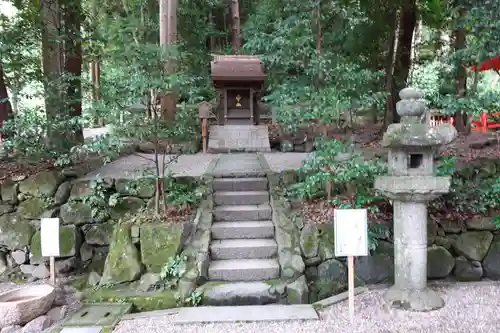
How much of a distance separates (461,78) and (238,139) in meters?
6.13

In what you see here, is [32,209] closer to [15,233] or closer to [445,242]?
[15,233]

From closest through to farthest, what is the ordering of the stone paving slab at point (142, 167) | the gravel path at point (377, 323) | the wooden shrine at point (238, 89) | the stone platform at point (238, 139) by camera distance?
the gravel path at point (377, 323)
the stone paving slab at point (142, 167)
the stone platform at point (238, 139)
the wooden shrine at point (238, 89)

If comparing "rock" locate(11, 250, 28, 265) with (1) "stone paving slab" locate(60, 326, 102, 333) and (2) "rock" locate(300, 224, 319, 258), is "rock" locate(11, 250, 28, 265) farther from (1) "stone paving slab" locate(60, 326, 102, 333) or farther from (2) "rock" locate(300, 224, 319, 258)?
(2) "rock" locate(300, 224, 319, 258)

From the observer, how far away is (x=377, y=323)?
3537mm

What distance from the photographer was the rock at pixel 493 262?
5016 millimetres

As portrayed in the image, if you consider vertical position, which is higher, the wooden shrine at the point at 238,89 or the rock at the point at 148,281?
the wooden shrine at the point at 238,89

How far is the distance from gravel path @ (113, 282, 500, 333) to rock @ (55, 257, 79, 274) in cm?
239

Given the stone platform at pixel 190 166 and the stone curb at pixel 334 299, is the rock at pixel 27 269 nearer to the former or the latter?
the stone platform at pixel 190 166

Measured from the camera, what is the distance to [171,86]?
188 inches

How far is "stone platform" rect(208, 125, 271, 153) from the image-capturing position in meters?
10.6

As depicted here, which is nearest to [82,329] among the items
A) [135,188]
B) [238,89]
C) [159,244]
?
[159,244]

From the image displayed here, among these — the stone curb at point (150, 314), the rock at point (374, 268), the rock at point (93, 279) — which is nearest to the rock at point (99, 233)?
the rock at point (93, 279)

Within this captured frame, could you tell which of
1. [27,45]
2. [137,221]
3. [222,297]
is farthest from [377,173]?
[27,45]

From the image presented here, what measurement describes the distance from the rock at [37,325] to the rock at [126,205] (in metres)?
1.94
